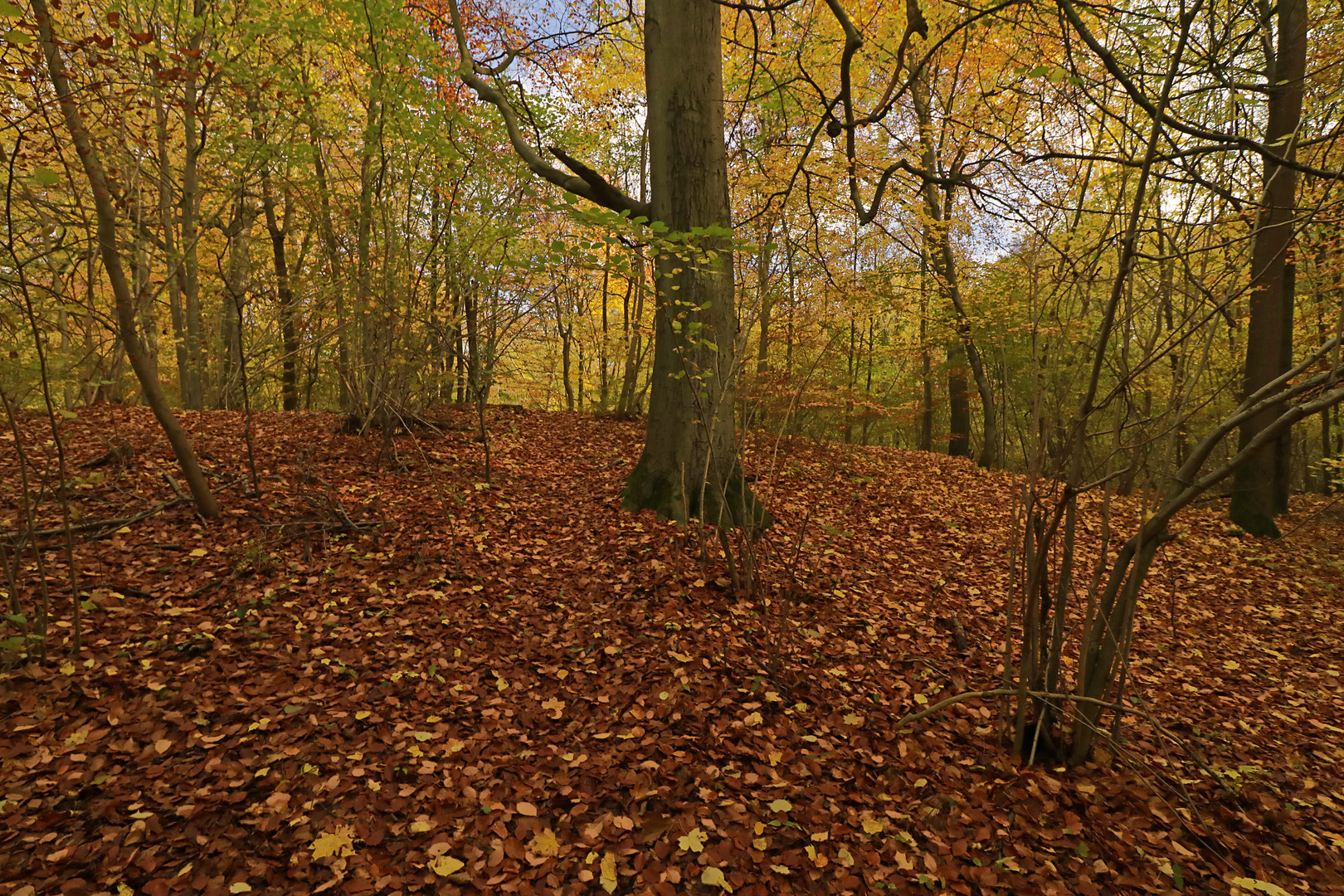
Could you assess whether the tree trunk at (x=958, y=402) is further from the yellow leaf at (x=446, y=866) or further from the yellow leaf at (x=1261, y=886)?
the yellow leaf at (x=446, y=866)

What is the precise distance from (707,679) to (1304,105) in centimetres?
929

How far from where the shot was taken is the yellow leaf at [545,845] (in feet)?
7.72

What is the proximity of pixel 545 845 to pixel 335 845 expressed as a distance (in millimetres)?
778

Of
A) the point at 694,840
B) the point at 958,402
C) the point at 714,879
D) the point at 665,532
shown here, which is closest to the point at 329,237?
the point at 665,532

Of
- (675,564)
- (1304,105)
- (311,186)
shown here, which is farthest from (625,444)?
(1304,105)

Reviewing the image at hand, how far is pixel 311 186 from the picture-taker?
6418 mm

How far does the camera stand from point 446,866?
7.36ft

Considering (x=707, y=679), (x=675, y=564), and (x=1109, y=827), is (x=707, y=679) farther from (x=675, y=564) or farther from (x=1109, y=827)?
(x=1109, y=827)

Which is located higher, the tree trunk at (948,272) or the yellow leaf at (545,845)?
the tree trunk at (948,272)

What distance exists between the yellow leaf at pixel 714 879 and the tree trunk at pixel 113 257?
4.09 metres

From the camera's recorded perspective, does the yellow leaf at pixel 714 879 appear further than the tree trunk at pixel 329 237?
No

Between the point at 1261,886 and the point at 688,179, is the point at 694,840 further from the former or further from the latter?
the point at 688,179

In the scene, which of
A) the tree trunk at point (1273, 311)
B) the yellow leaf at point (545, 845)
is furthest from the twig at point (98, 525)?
the tree trunk at point (1273, 311)

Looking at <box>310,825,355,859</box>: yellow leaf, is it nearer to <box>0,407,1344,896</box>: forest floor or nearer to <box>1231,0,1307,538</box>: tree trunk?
<box>0,407,1344,896</box>: forest floor
